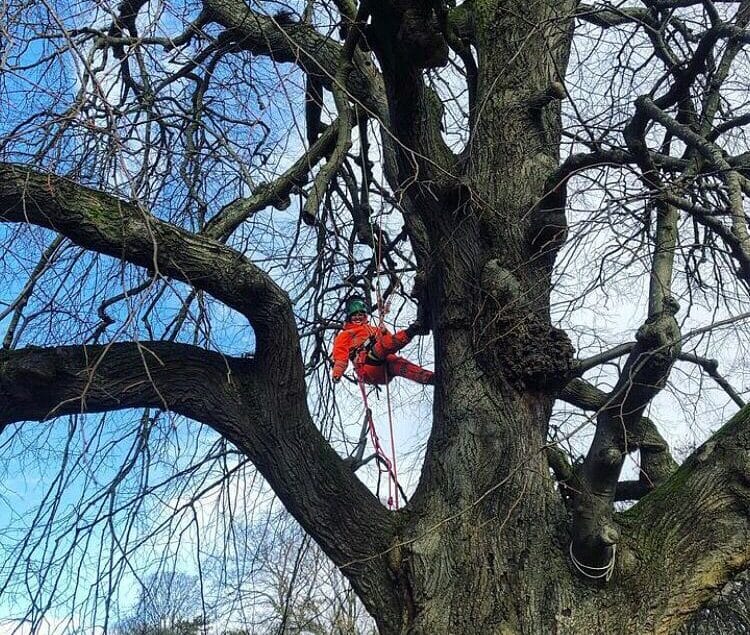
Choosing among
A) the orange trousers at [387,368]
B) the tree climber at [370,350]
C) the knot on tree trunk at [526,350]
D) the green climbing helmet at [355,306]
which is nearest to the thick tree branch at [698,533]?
the knot on tree trunk at [526,350]

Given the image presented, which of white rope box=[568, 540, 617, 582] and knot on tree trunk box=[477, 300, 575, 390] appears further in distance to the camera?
knot on tree trunk box=[477, 300, 575, 390]

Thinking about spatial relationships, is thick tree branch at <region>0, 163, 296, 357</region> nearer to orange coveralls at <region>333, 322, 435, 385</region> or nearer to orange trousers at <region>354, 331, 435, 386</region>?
orange coveralls at <region>333, 322, 435, 385</region>

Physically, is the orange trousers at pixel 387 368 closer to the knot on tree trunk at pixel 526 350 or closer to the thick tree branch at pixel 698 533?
the knot on tree trunk at pixel 526 350

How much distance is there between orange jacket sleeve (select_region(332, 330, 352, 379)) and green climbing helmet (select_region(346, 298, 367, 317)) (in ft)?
0.67

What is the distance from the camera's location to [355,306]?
4.64m

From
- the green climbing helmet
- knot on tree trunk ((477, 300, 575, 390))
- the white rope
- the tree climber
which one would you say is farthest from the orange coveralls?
the white rope

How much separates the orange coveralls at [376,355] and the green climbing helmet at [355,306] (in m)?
0.11

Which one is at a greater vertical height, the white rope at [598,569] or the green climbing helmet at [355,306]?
the green climbing helmet at [355,306]

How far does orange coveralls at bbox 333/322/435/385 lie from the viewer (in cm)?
429

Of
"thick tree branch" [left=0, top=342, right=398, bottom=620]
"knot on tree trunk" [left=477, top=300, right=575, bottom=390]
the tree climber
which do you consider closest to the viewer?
"thick tree branch" [left=0, top=342, right=398, bottom=620]

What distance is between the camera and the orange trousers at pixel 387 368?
439 cm

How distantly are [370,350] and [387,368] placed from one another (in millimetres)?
280

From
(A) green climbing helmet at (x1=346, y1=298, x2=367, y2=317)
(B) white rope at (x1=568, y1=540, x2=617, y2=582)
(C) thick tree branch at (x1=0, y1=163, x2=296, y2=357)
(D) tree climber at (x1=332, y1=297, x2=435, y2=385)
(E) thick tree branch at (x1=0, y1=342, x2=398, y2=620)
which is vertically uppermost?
(A) green climbing helmet at (x1=346, y1=298, x2=367, y2=317)

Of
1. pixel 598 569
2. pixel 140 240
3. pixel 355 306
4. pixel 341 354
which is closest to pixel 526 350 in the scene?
pixel 598 569
